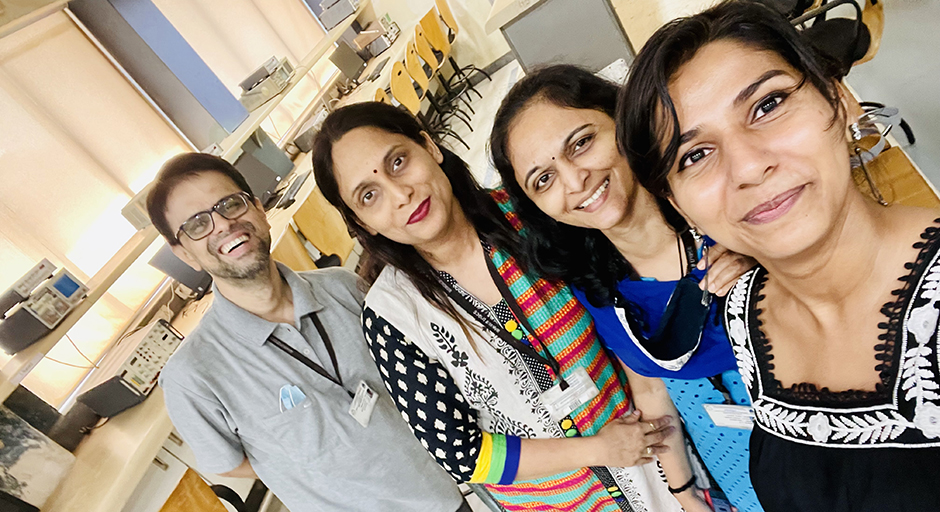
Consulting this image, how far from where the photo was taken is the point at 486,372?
41.0 inches

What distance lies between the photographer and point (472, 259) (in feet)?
3.69

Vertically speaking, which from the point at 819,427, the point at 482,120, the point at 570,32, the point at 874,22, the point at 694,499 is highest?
the point at 570,32

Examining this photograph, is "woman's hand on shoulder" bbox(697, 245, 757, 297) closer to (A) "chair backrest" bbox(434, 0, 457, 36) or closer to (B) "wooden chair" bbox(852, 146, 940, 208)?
(B) "wooden chair" bbox(852, 146, 940, 208)

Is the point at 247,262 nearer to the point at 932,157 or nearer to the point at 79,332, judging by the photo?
the point at 79,332

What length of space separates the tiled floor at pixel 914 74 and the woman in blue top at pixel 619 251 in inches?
55.9

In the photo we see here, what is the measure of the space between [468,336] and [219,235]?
882mm

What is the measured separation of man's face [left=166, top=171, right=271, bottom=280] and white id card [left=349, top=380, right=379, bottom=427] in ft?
1.61

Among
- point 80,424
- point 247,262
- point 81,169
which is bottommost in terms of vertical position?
point 80,424

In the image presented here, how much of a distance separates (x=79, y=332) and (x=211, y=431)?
72.2 inches

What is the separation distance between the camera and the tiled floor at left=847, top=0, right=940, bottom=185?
1600 millimetres

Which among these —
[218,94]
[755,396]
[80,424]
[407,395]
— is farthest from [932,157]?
[218,94]

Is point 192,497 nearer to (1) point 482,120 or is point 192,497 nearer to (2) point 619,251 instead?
(2) point 619,251

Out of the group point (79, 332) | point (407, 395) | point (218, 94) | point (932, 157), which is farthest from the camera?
point (218, 94)


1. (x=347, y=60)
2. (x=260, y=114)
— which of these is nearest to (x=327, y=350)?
(x=260, y=114)
